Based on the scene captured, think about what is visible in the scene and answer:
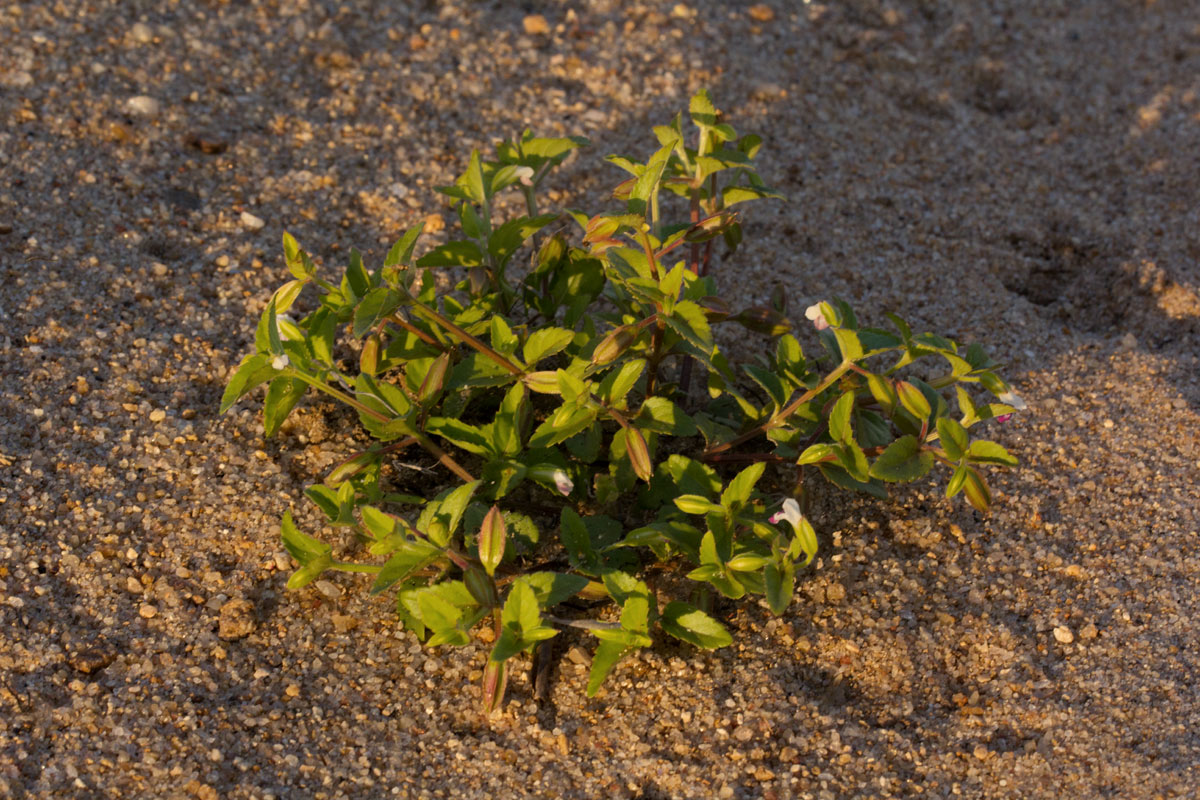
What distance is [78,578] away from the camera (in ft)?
6.34

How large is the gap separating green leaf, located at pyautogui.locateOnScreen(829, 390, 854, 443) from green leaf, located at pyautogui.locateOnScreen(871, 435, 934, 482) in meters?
0.07

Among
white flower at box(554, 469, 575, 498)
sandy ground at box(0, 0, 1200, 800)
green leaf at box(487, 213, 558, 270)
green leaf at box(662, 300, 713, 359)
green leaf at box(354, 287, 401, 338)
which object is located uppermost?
green leaf at box(662, 300, 713, 359)

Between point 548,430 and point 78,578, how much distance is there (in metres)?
0.87

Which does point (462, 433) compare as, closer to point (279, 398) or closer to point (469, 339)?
point (469, 339)

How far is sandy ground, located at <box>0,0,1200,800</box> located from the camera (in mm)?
1802

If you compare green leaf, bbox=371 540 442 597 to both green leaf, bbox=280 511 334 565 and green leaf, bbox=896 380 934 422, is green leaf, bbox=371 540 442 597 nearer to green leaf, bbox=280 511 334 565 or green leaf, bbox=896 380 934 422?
green leaf, bbox=280 511 334 565

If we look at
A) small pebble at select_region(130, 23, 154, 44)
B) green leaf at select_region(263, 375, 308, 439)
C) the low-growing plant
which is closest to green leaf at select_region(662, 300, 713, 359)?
the low-growing plant


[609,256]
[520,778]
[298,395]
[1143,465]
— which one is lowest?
[520,778]

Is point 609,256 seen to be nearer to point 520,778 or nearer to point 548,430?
point 548,430

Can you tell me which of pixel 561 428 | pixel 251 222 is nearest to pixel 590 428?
pixel 561 428

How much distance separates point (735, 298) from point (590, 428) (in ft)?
2.74

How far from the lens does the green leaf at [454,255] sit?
210 cm

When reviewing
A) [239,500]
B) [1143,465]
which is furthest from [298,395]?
[1143,465]

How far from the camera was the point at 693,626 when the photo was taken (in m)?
1.83
